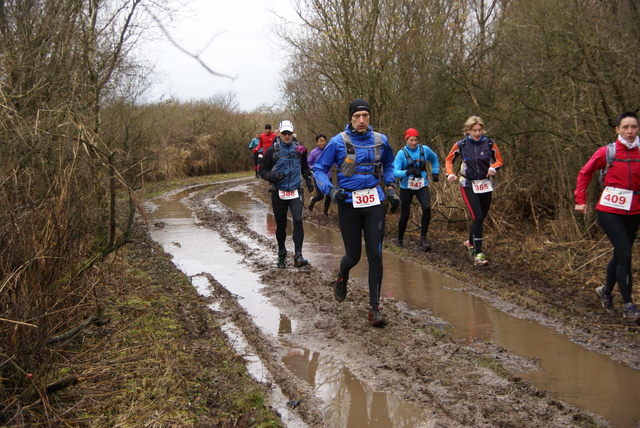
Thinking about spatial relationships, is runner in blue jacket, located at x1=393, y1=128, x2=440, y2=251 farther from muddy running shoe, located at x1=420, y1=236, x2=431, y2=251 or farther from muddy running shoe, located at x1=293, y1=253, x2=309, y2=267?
muddy running shoe, located at x1=293, y1=253, x2=309, y2=267

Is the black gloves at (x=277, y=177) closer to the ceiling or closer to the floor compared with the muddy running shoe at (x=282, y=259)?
closer to the ceiling

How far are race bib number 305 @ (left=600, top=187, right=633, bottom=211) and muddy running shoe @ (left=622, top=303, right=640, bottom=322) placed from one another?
95 cm

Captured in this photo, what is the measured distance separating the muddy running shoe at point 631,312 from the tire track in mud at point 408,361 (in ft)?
5.29

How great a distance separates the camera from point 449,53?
12.4 m

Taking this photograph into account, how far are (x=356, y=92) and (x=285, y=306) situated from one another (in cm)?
848

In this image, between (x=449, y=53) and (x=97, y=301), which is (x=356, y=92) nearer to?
(x=449, y=53)

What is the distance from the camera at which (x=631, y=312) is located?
18.4 feet

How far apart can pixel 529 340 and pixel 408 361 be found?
1.24m

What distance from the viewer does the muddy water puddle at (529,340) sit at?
3.98 meters

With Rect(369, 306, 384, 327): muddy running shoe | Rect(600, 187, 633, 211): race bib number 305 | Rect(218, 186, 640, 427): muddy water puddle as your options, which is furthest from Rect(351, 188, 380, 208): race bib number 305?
Rect(600, 187, 633, 211): race bib number 305

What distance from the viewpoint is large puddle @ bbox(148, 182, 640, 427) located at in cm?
389

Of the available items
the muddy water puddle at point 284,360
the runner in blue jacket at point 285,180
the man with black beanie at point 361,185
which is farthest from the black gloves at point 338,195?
the runner in blue jacket at point 285,180

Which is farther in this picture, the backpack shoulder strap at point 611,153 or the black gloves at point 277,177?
the black gloves at point 277,177

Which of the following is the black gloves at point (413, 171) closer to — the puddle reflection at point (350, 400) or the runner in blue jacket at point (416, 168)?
the runner in blue jacket at point (416, 168)
